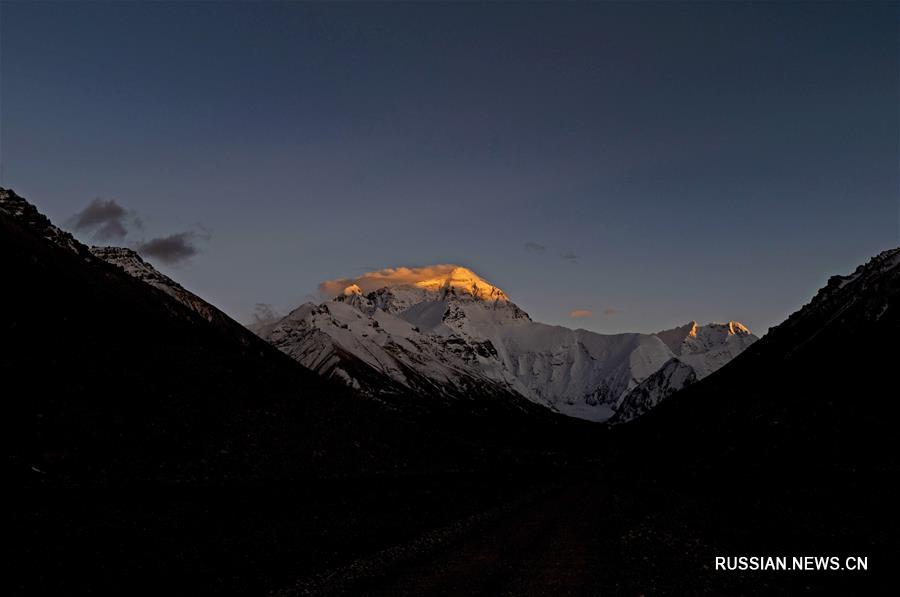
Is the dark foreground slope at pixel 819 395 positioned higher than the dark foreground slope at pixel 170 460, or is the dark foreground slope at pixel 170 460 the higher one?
the dark foreground slope at pixel 819 395

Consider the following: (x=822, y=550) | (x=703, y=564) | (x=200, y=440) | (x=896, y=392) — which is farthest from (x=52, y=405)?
(x=896, y=392)

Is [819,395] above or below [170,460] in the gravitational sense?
above

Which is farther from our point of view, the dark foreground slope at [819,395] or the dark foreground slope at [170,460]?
the dark foreground slope at [819,395]

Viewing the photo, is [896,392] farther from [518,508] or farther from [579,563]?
[579,563]

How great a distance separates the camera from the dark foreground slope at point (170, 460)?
29.6m

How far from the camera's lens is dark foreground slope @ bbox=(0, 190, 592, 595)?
29.6 meters

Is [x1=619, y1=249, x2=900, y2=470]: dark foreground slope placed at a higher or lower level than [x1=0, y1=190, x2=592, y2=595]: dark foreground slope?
higher

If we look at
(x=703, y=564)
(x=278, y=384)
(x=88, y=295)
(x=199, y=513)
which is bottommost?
(x=199, y=513)

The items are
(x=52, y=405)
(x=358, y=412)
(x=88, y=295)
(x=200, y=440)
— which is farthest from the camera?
(x=358, y=412)

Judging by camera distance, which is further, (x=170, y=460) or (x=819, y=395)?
(x=819, y=395)

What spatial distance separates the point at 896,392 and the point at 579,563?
54.5m

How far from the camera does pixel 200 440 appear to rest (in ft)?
213

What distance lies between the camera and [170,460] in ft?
189

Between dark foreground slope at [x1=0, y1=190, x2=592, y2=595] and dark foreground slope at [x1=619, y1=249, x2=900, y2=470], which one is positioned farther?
dark foreground slope at [x1=619, y1=249, x2=900, y2=470]
